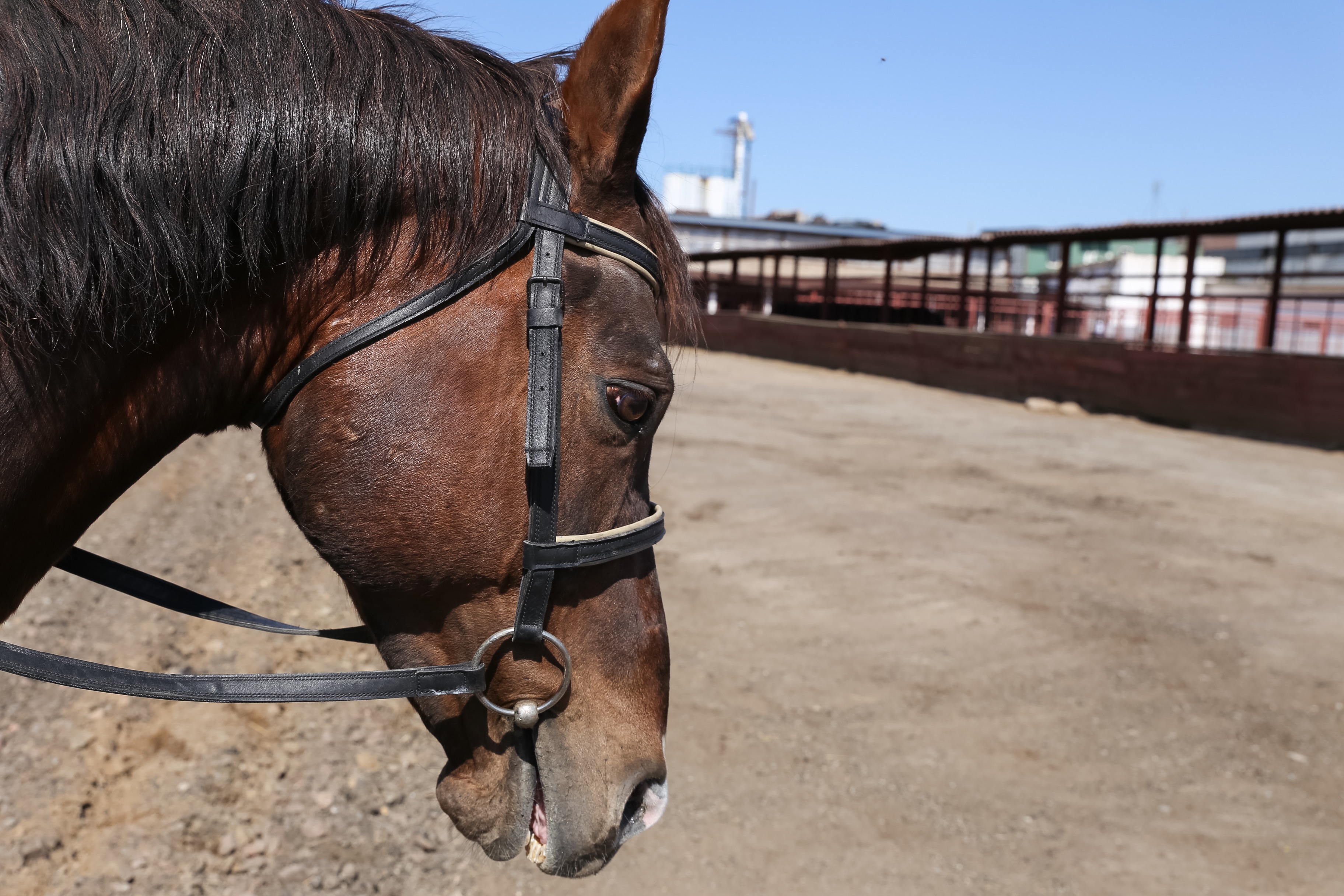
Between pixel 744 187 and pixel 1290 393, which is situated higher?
pixel 744 187

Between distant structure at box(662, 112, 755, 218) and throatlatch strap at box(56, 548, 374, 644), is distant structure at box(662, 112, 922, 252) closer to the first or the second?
distant structure at box(662, 112, 755, 218)

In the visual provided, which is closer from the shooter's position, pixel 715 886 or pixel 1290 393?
pixel 715 886

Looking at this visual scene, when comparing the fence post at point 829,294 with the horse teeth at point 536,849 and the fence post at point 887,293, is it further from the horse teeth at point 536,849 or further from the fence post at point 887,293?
the horse teeth at point 536,849

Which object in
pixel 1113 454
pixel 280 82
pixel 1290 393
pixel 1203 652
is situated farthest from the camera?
pixel 1290 393

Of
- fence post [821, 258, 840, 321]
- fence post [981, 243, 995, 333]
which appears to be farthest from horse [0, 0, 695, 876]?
fence post [821, 258, 840, 321]

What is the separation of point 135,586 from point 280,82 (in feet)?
2.73

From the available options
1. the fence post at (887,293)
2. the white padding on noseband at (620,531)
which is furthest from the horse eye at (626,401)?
the fence post at (887,293)

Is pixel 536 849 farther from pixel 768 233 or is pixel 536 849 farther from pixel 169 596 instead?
pixel 768 233

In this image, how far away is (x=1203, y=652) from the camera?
462 cm

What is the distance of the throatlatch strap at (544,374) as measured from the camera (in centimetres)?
118

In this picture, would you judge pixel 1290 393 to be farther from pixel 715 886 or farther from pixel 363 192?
pixel 363 192

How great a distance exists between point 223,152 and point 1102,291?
996 inches

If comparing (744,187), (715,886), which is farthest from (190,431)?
(744,187)

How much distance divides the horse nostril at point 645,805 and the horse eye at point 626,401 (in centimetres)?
53
